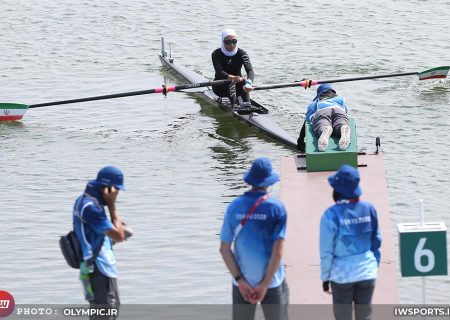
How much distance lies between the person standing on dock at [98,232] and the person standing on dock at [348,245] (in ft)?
6.09

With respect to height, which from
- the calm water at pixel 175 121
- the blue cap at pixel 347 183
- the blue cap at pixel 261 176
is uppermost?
the blue cap at pixel 261 176

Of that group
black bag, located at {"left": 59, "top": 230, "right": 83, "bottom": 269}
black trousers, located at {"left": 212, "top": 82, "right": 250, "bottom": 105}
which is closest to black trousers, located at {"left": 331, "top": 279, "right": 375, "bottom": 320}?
black bag, located at {"left": 59, "top": 230, "right": 83, "bottom": 269}

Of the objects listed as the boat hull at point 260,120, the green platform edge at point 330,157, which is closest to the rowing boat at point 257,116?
the boat hull at point 260,120

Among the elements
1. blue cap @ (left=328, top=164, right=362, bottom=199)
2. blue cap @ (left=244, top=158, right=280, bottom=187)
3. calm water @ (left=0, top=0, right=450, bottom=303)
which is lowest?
calm water @ (left=0, top=0, right=450, bottom=303)

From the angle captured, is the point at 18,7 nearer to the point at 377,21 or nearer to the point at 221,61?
the point at 377,21

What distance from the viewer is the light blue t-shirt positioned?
902cm

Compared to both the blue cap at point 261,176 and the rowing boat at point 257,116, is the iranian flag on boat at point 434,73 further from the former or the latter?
the blue cap at point 261,176

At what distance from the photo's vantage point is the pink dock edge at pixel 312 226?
10.8 meters

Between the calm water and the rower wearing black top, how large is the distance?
67 cm

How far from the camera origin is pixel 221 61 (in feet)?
66.8

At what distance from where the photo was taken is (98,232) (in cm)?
927

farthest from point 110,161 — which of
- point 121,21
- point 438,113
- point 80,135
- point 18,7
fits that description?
point 18,7

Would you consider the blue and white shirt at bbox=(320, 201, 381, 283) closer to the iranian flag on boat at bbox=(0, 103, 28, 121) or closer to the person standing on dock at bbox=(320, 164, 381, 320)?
the person standing on dock at bbox=(320, 164, 381, 320)

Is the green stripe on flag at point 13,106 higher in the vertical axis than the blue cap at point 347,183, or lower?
lower
